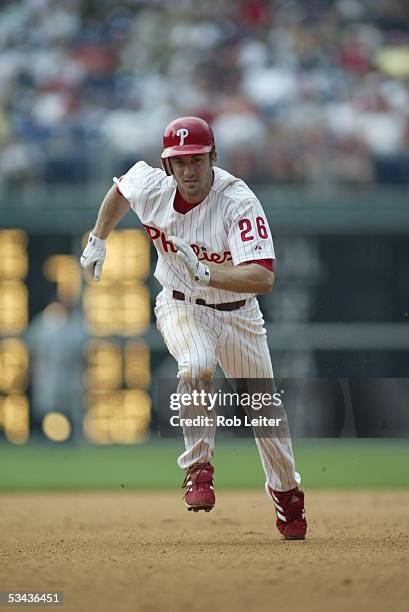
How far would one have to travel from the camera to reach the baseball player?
534cm

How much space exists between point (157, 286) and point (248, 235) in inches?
218

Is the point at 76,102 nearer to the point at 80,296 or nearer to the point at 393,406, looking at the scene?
the point at 80,296

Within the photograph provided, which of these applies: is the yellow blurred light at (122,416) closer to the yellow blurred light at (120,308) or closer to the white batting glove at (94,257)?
the yellow blurred light at (120,308)

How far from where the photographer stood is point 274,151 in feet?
39.1

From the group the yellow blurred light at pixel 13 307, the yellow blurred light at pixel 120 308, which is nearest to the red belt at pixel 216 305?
the yellow blurred light at pixel 120 308

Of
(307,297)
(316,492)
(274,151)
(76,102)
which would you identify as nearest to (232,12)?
(76,102)

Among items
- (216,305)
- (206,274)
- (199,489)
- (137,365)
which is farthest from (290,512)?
→ (137,365)

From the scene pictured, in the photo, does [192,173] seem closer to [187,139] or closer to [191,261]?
[187,139]

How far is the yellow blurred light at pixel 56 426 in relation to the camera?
37.5ft

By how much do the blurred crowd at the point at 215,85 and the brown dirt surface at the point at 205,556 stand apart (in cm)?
434

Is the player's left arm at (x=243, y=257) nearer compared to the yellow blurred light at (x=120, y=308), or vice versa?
the player's left arm at (x=243, y=257)

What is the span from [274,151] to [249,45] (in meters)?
2.89

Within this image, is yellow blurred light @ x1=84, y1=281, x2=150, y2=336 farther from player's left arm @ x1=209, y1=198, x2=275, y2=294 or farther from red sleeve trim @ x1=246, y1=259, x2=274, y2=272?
red sleeve trim @ x1=246, y1=259, x2=274, y2=272

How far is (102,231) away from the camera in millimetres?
5949
